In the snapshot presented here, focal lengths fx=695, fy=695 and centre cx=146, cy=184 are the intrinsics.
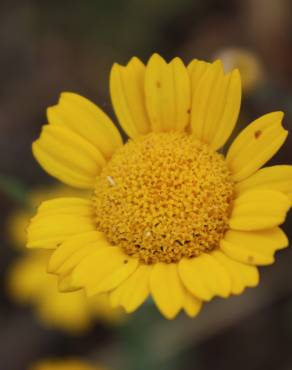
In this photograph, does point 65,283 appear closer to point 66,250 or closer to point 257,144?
point 66,250

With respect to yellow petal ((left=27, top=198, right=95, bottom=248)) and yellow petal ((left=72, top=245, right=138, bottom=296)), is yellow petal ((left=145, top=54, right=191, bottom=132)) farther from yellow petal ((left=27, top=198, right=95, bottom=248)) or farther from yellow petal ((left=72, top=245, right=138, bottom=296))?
yellow petal ((left=72, top=245, right=138, bottom=296))

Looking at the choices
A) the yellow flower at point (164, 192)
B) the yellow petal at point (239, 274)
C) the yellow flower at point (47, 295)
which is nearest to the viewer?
the yellow petal at point (239, 274)

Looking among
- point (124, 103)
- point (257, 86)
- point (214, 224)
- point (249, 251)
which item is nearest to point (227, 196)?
point (214, 224)

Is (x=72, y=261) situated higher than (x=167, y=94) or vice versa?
(x=167, y=94)

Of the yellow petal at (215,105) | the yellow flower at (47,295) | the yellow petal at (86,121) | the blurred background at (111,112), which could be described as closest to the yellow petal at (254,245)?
the yellow petal at (215,105)

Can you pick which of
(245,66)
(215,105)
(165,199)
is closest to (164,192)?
(165,199)

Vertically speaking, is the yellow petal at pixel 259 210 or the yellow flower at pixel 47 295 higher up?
the yellow petal at pixel 259 210

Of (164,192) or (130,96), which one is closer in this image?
(164,192)

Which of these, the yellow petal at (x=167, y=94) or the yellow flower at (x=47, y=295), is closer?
the yellow petal at (x=167, y=94)

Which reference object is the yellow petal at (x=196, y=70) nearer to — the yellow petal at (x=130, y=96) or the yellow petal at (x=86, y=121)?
the yellow petal at (x=130, y=96)
